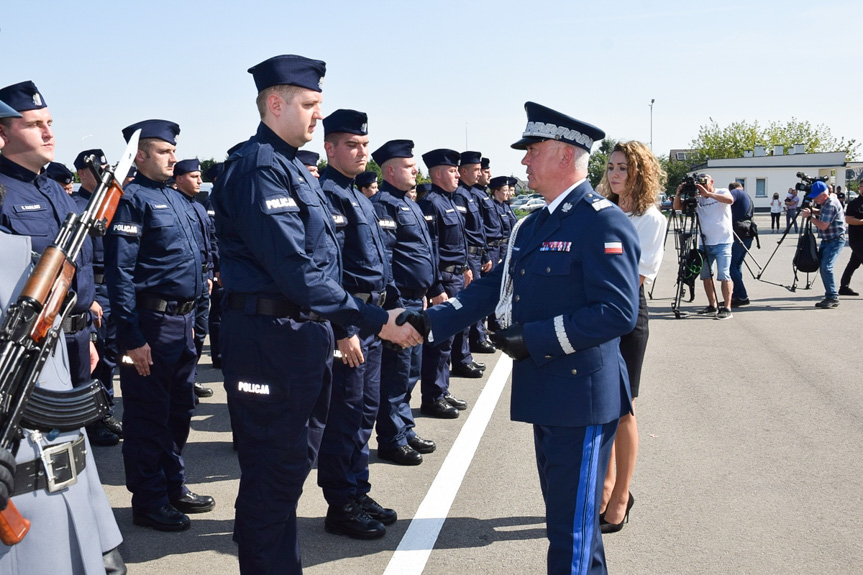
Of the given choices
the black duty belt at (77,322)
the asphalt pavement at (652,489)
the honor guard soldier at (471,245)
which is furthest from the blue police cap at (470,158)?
the black duty belt at (77,322)

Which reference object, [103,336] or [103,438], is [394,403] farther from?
[103,336]

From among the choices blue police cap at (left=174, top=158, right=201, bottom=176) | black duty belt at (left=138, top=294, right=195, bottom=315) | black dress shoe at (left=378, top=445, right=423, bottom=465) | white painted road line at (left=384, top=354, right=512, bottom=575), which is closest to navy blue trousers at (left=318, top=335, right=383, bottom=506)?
white painted road line at (left=384, top=354, right=512, bottom=575)

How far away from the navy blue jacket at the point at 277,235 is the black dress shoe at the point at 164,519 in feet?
5.85

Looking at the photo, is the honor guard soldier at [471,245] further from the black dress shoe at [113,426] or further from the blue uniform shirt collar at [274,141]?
the blue uniform shirt collar at [274,141]

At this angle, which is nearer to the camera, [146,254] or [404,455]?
[146,254]

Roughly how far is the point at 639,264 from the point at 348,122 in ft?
6.75

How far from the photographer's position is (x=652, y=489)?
509cm

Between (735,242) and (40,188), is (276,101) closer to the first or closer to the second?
(40,188)

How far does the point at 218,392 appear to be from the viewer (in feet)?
26.8

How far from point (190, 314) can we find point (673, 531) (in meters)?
3.17

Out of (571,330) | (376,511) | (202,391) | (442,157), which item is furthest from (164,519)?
(442,157)

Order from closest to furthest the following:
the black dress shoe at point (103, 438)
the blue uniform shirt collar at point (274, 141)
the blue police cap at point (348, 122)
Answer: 1. the blue uniform shirt collar at point (274, 141)
2. the blue police cap at point (348, 122)
3. the black dress shoe at point (103, 438)

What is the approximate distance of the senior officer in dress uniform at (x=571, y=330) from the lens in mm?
3049

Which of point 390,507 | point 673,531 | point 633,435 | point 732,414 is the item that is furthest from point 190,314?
point 732,414
